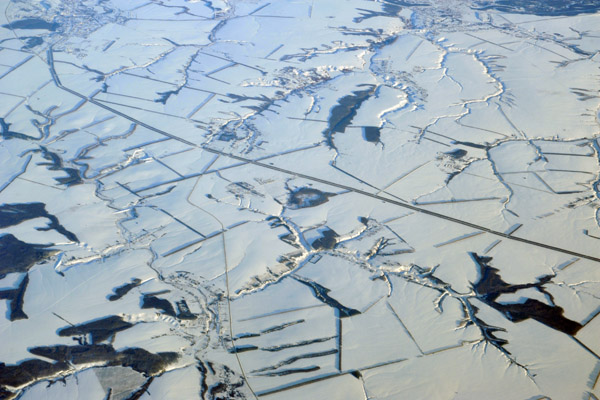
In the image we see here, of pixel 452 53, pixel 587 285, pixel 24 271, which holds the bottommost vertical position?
pixel 24 271

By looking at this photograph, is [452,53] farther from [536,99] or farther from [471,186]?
[471,186]

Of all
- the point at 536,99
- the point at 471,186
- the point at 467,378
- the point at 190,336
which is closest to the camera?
the point at 467,378

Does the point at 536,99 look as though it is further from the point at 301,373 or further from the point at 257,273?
the point at 301,373

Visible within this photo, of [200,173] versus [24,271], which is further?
[200,173]

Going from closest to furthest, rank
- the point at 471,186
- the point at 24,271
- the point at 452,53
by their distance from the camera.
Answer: the point at 24,271, the point at 471,186, the point at 452,53

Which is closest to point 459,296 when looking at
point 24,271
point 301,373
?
point 301,373

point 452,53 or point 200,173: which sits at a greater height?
point 452,53

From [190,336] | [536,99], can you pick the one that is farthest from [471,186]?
[190,336]
